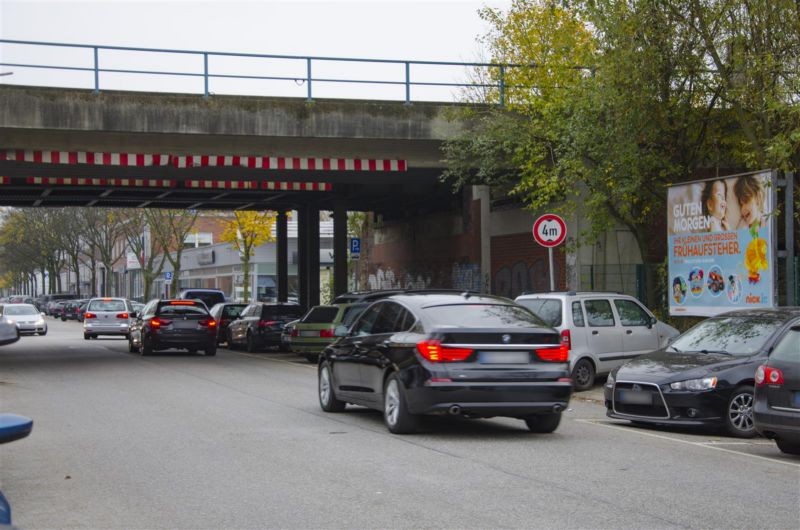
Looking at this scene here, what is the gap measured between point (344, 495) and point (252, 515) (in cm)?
96

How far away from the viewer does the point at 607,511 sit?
7895 mm

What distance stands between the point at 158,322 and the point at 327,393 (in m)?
16.0

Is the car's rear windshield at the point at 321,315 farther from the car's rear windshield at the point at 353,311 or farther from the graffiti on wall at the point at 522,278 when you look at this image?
the graffiti on wall at the point at 522,278

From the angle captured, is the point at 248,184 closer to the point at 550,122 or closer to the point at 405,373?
the point at 550,122

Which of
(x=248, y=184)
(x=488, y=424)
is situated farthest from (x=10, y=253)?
(x=488, y=424)

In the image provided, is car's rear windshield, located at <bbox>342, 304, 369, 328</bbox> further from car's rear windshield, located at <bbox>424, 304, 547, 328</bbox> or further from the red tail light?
car's rear windshield, located at <bbox>424, 304, 547, 328</bbox>

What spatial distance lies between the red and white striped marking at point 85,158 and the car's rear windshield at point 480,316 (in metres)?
16.2

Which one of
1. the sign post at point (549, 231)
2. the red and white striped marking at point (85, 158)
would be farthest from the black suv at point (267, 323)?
the sign post at point (549, 231)

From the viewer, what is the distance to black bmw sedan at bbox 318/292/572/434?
38.1 ft

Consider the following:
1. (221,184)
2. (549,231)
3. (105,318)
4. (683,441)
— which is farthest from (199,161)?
(683,441)

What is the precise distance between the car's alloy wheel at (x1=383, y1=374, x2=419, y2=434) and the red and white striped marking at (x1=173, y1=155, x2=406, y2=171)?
15929mm

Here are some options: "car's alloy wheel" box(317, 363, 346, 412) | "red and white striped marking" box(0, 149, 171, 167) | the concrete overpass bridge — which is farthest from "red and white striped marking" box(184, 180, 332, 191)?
"car's alloy wheel" box(317, 363, 346, 412)

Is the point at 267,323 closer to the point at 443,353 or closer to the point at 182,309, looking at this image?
the point at 182,309

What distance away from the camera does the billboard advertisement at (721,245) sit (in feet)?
59.1
